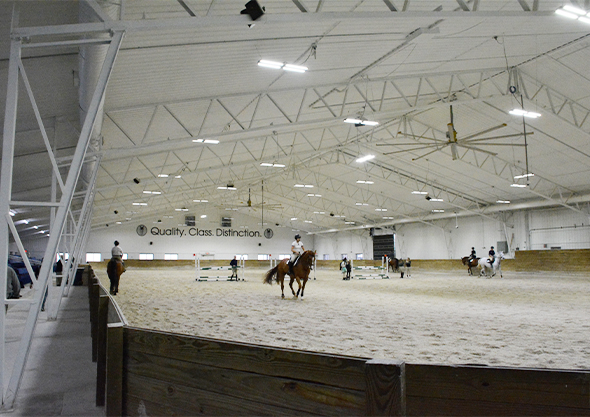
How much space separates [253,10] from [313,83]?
7.25 m

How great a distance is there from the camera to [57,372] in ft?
17.7

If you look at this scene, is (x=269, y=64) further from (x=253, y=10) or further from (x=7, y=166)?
(x=7, y=166)

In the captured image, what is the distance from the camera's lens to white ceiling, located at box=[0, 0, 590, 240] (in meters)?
7.69

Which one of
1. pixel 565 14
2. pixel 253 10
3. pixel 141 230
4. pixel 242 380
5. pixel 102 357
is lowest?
pixel 102 357

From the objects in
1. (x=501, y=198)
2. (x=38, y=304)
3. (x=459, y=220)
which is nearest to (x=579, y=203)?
(x=501, y=198)

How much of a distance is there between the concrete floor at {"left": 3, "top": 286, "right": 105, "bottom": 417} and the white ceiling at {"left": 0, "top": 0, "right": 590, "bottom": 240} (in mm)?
4078

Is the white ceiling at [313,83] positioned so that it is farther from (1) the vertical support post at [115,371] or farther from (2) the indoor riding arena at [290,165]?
(1) the vertical support post at [115,371]

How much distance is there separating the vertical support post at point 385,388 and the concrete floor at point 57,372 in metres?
3.09

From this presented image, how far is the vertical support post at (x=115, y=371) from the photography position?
294cm

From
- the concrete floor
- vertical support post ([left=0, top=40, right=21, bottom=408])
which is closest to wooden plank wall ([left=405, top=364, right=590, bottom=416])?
the concrete floor

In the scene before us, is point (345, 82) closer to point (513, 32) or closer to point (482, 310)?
point (513, 32)

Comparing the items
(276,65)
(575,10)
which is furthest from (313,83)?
(575,10)

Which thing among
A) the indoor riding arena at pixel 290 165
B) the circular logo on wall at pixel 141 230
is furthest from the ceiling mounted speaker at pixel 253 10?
the circular logo on wall at pixel 141 230

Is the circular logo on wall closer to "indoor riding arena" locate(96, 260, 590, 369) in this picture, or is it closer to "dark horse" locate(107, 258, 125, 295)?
"dark horse" locate(107, 258, 125, 295)
